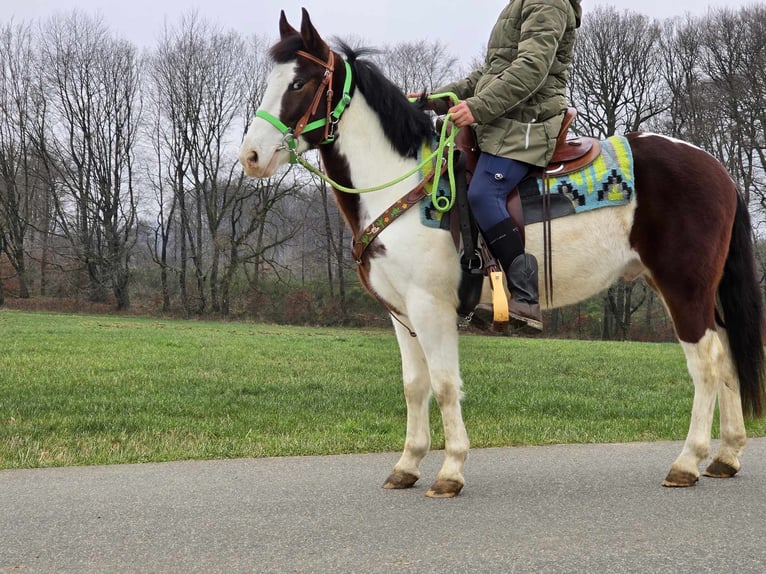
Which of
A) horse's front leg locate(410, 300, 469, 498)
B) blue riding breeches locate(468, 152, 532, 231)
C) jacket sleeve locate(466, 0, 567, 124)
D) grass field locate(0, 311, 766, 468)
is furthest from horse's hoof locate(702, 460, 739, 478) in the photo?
jacket sleeve locate(466, 0, 567, 124)

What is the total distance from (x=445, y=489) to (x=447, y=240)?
4.99ft

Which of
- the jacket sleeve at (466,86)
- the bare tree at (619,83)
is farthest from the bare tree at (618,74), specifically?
the jacket sleeve at (466,86)

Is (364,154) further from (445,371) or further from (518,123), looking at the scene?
(445,371)

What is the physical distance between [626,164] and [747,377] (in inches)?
67.5

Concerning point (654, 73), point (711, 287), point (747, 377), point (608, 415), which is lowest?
point (608, 415)

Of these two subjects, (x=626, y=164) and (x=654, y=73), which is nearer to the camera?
(x=626, y=164)

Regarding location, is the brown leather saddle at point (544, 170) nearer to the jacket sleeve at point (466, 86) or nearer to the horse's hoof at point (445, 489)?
the jacket sleeve at point (466, 86)

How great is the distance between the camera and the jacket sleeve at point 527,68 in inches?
176

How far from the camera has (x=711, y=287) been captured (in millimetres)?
4734

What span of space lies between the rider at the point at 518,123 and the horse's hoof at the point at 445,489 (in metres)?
1.07

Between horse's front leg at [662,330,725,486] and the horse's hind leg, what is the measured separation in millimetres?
332

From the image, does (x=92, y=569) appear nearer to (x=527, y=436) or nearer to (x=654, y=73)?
(x=527, y=436)

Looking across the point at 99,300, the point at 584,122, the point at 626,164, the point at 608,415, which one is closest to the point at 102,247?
the point at 99,300

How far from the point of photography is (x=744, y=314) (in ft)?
16.5
